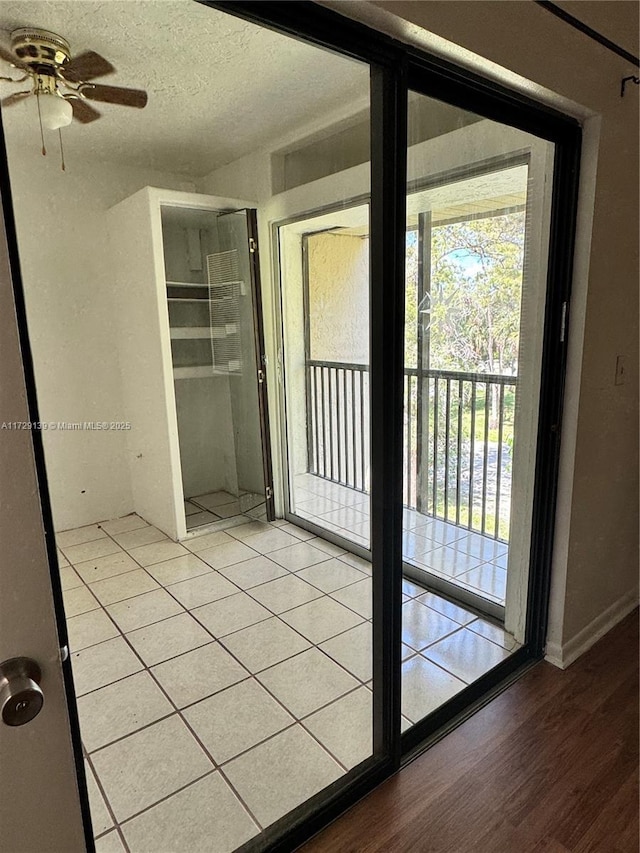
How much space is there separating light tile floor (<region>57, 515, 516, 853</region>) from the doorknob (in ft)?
3.40

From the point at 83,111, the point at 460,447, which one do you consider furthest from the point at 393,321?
the point at 83,111

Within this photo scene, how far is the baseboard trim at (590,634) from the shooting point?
198cm

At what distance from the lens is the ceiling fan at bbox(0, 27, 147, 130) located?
1.70 m

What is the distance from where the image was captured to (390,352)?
1.30 meters

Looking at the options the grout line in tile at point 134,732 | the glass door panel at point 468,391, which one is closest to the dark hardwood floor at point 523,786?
the glass door panel at point 468,391

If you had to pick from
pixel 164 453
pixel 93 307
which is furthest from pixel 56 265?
pixel 164 453

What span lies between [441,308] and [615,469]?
38.2 inches

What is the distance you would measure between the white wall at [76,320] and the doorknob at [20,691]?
3.88 ft

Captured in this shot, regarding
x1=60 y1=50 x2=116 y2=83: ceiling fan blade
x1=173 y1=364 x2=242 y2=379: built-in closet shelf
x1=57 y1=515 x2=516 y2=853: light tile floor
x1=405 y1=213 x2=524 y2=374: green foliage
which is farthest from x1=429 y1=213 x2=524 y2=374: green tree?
x1=173 y1=364 x2=242 y2=379: built-in closet shelf

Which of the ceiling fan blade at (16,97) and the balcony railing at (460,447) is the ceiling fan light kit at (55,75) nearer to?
the ceiling fan blade at (16,97)

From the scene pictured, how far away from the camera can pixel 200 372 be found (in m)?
3.34

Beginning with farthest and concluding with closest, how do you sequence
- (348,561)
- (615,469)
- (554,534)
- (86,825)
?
(348,561)
(615,469)
(554,534)
(86,825)

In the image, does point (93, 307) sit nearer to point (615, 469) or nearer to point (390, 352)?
point (390, 352)

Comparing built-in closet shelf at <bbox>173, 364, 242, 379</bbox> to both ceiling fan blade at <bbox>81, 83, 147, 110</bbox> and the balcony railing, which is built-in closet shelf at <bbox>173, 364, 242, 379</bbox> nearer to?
the balcony railing
